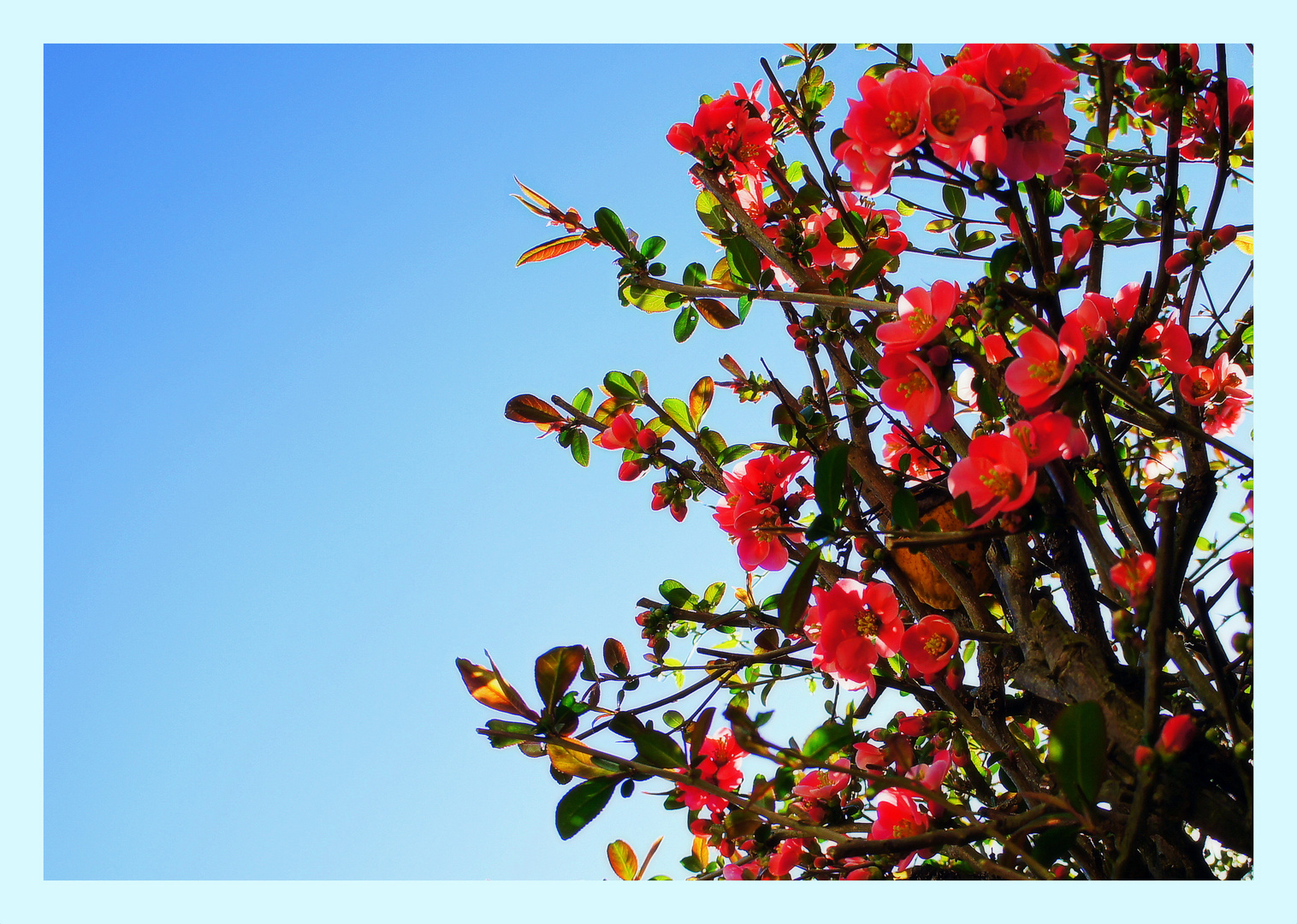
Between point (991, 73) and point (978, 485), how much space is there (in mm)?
462

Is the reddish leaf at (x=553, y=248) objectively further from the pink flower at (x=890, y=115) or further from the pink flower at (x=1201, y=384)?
the pink flower at (x=1201, y=384)

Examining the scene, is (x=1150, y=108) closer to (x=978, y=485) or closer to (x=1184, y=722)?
(x=978, y=485)

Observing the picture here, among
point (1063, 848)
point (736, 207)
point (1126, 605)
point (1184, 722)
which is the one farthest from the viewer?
point (736, 207)

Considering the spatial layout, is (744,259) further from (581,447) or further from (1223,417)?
(1223,417)

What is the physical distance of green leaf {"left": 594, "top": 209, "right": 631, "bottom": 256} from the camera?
1.29 meters

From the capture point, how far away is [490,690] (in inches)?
36.8

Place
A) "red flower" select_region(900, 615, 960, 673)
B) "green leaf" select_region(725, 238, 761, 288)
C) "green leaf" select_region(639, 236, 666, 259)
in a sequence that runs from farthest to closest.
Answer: "green leaf" select_region(639, 236, 666, 259) < "green leaf" select_region(725, 238, 761, 288) < "red flower" select_region(900, 615, 960, 673)

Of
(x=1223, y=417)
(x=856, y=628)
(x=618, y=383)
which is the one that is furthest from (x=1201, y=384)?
(x=618, y=383)

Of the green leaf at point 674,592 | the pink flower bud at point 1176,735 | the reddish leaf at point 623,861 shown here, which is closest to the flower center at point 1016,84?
the pink flower bud at point 1176,735

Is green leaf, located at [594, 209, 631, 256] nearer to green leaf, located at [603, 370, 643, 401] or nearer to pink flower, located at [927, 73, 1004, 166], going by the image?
green leaf, located at [603, 370, 643, 401]

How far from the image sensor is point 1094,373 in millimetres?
843

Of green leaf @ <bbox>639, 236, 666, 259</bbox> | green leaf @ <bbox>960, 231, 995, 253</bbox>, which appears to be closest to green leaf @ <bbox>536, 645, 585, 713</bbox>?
green leaf @ <bbox>639, 236, 666, 259</bbox>

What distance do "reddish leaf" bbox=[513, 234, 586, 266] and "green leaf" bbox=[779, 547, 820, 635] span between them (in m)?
0.78
